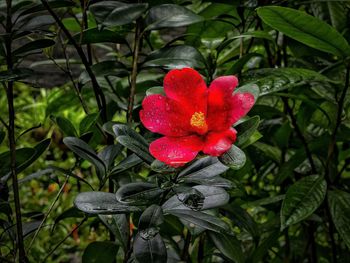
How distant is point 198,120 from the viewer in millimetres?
610

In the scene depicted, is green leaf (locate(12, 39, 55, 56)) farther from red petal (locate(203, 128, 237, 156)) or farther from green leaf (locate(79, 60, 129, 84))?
red petal (locate(203, 128, 237, 156))

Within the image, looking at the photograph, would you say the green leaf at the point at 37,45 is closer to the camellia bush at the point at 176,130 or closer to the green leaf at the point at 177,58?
the camellia bush at the point at 176,130

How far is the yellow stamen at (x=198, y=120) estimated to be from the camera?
1.98ft

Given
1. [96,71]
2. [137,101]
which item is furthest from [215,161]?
[137,101]

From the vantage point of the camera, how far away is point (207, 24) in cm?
121

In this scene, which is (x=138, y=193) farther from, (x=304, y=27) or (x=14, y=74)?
(x=304, y=27)

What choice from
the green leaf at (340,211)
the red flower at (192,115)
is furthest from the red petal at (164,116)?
the green leaf at (340,211)

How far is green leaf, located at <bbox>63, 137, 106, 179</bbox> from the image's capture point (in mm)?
708

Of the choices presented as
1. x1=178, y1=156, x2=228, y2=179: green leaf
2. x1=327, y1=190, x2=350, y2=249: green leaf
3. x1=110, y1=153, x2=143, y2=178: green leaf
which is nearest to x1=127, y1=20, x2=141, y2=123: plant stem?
x1=110, y1=153, x2=143, y2=178: green leaf

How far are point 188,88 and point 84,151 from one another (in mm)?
185

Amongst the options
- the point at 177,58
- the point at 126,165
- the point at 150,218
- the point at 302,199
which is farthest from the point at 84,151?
the point at 302,199

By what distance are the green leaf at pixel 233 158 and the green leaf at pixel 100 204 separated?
0.13 m

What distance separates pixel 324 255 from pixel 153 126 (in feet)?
3.13

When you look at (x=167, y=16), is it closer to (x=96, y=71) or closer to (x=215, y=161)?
(x=96, y=71)
